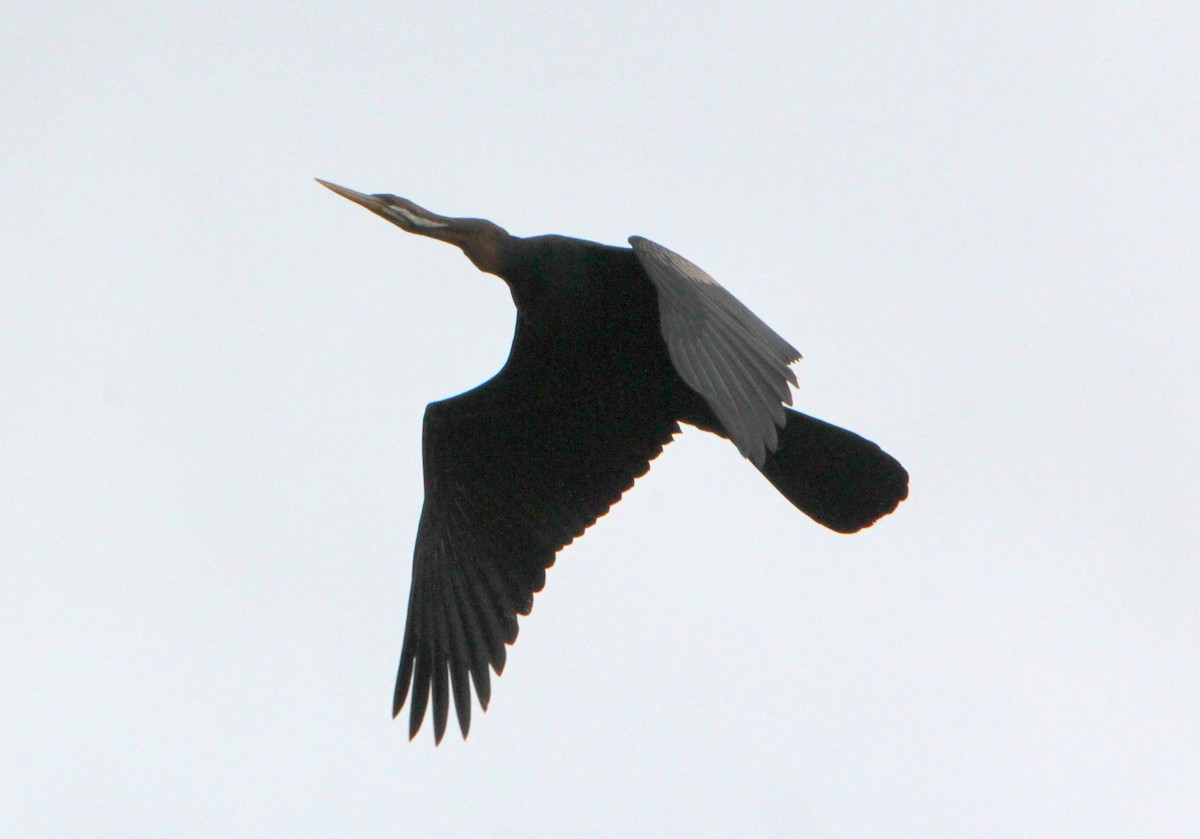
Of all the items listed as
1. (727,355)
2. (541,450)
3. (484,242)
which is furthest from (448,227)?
(727,355)

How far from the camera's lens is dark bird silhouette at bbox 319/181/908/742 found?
720 cm

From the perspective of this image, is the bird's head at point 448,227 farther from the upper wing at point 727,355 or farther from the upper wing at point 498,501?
the upper wing at point 727,355

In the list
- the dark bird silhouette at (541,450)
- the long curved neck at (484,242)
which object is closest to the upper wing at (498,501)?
the dark bird silhouette at (541,450)

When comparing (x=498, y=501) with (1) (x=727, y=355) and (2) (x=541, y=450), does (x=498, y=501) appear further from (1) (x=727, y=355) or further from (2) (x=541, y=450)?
(1) (x=727, y=355)

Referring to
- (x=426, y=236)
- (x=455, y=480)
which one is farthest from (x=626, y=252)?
(x=455, y=480)

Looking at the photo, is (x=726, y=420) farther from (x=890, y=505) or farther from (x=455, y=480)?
(x=455, y=480)

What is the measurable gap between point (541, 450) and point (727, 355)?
2.54 meters

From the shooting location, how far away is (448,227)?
7.40 meters

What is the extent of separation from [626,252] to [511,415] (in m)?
1.22

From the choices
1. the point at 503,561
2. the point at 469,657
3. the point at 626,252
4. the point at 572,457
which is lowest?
the point at 469,657


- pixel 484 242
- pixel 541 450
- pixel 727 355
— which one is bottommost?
pixel 727 355

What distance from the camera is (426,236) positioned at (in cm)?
755

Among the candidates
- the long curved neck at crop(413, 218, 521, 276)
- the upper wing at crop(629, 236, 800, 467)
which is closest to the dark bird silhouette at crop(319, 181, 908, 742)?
the long curved neck at crop(413, 218, 521, 276)

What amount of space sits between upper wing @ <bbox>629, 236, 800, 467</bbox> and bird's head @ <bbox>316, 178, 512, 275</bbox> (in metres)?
1.17
